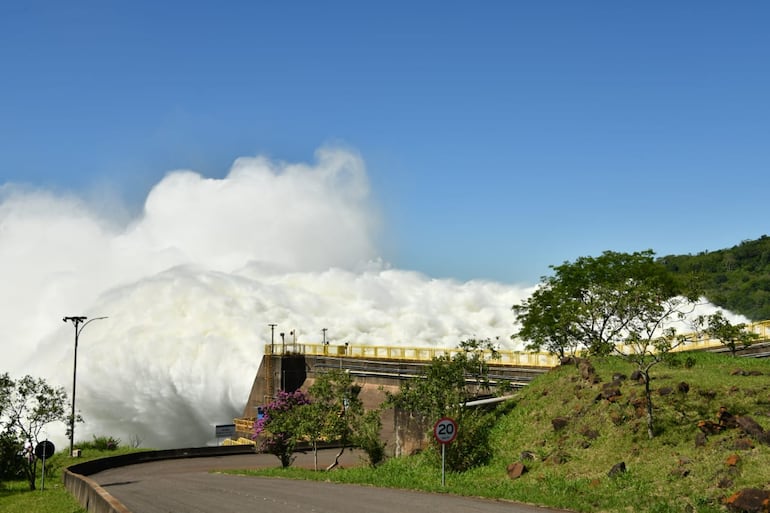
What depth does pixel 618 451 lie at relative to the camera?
21.9m

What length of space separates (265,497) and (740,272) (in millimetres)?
153385

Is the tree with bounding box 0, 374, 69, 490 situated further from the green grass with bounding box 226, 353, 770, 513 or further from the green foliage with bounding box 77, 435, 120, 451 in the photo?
the green foliage with bounding box 77, 435, 120, 451

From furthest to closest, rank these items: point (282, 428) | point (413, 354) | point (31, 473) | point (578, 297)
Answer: point (413, 354), point (578, 297), point (282, 428), point (31, 473)

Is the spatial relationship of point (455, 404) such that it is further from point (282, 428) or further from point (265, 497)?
point (282, 428)

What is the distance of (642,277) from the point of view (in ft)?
173

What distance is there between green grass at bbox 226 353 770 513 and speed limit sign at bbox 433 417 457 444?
1.53m

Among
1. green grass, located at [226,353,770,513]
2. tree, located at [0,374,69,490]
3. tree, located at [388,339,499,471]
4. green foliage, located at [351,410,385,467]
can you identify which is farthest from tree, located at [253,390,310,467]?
tree, located at [0,374,69,490]

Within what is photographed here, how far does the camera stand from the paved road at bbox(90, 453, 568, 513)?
1889 centimetres

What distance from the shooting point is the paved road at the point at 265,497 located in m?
18.9

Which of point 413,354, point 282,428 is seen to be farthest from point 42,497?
point 413,354

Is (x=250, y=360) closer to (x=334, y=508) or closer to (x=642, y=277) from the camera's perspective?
(x=642, y=277)

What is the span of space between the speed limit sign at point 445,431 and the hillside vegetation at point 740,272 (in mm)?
103669

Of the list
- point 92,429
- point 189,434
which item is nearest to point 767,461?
point 189,434

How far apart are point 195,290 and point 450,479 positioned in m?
82.7
